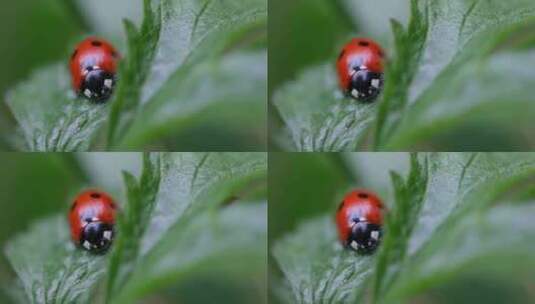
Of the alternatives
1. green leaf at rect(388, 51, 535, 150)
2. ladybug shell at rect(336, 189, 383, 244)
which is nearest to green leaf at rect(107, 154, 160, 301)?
ladybug shell at rect(336, 189, 383, 244)

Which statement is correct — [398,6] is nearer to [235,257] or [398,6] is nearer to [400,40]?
[400,40]

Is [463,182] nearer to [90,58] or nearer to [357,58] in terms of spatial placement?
[357,58]

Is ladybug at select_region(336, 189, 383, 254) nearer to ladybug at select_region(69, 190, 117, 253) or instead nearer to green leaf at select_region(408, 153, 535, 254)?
green leaf at select_region(408, 153, 535, 254)

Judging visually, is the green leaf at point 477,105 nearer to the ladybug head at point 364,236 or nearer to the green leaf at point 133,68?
the ladybug head at point 364,236

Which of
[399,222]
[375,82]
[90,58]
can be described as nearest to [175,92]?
[90,58]

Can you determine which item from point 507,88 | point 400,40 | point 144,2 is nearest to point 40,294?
point 144,2

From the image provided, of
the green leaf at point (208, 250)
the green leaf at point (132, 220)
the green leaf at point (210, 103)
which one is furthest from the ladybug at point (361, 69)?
the green leaf at point (132, 220)

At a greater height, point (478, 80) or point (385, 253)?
point (478, 80)
